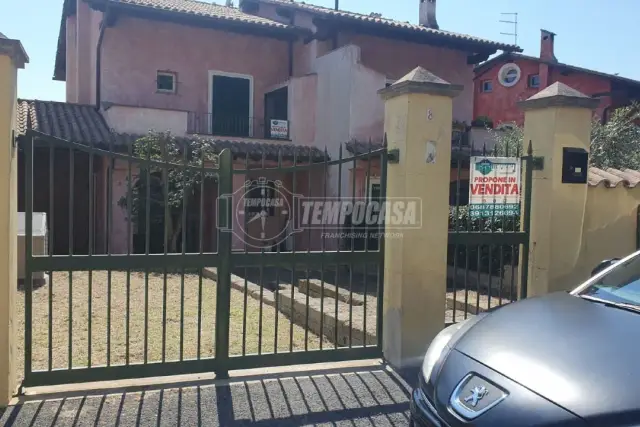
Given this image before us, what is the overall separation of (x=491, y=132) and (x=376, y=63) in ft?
12.8

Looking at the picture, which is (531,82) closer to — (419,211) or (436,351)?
(419,211)

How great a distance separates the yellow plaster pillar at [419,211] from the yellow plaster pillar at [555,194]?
1.21m

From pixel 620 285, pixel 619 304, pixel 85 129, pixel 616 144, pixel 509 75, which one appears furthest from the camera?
pixel 509 75

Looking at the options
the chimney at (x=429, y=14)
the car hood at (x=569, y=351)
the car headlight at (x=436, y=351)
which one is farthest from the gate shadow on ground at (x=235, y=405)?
the chimney at (x=429, y=14)

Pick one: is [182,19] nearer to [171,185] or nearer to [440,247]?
[171,185]

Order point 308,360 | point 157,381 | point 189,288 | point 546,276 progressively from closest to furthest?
1. point 157,381
2. point 308,360
3. point 546,276
4. point 189,288

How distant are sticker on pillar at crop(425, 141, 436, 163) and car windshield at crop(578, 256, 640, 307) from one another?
173cm

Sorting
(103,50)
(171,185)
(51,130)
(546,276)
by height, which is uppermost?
(103,50)

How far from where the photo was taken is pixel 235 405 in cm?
389

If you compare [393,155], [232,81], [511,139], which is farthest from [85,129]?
[393,155]

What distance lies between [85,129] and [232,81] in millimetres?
4803

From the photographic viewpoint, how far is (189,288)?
920 centimetres

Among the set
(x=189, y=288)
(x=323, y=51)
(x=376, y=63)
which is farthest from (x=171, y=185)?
(x=376, y=63)

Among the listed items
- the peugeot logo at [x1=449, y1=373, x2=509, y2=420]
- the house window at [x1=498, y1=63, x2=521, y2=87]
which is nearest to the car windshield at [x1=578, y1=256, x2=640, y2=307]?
the peugeot logo at [x1=449, y1=373, x2=509, y2=420]
